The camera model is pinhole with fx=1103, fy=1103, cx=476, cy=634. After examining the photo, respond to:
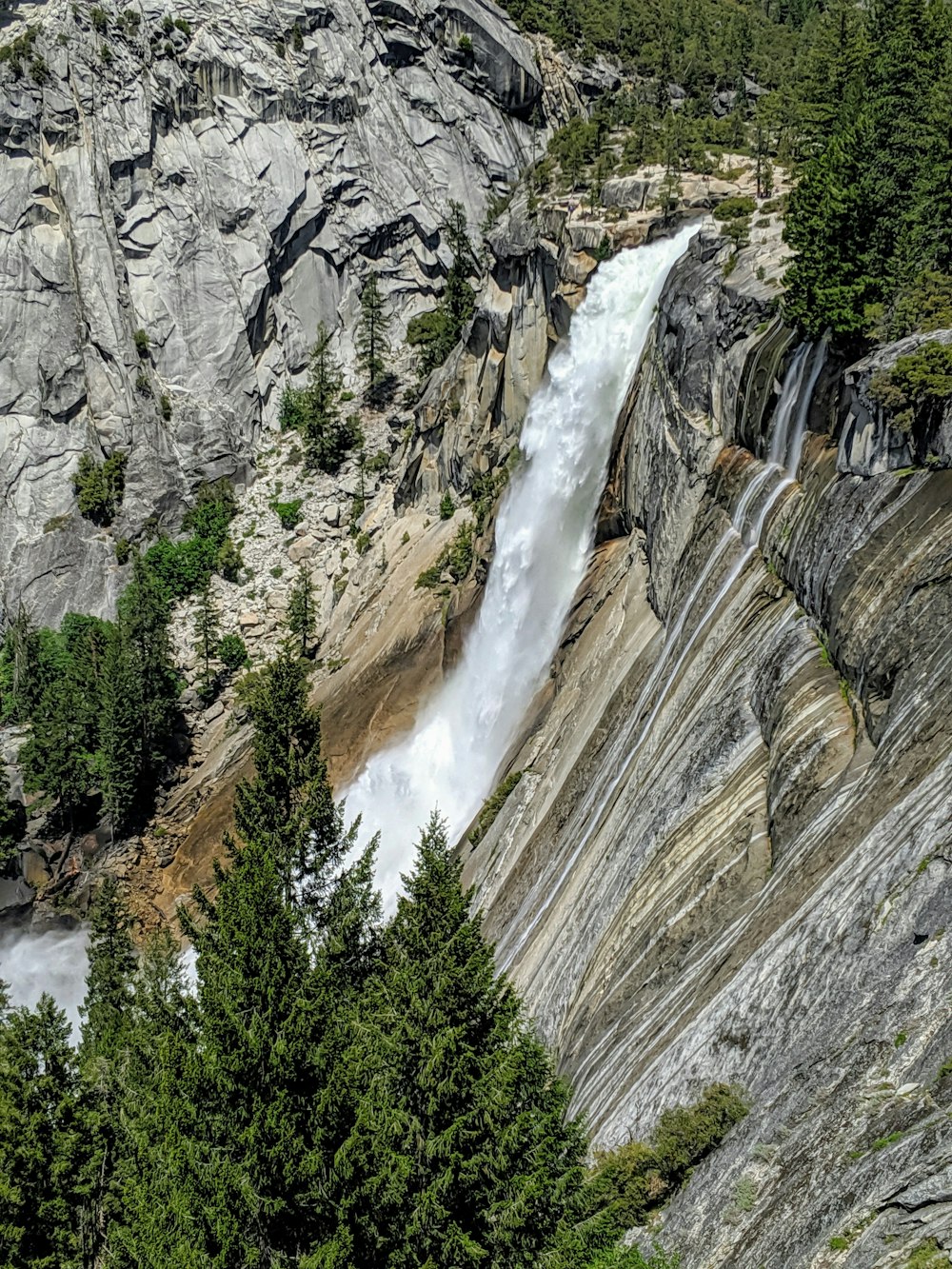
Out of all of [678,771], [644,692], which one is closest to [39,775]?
[644,692]

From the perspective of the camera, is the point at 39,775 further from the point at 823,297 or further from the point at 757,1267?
the point at 757,1267

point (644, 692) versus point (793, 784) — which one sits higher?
point (793, 784)

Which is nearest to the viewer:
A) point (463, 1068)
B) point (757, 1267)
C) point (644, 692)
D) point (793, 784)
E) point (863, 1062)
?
point (757, 1267)

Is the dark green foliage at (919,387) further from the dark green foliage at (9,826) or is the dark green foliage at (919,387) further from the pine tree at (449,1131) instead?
the dark green foliage at (9,826)

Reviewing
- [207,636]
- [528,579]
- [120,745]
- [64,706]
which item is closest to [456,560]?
[528,579]

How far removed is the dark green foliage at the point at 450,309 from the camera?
82688 mm

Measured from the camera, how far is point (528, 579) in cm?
5328

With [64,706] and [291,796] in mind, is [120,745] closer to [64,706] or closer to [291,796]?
[64,706]

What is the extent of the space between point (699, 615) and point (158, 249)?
70044 mm

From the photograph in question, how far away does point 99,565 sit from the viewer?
275ft

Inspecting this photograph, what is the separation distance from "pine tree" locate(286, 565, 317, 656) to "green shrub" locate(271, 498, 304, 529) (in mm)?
8481

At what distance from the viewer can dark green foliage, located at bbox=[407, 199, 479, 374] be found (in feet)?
271

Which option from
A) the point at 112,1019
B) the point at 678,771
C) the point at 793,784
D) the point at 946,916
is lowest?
the point at 112,1019

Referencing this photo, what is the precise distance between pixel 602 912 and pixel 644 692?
9082 millimetres
